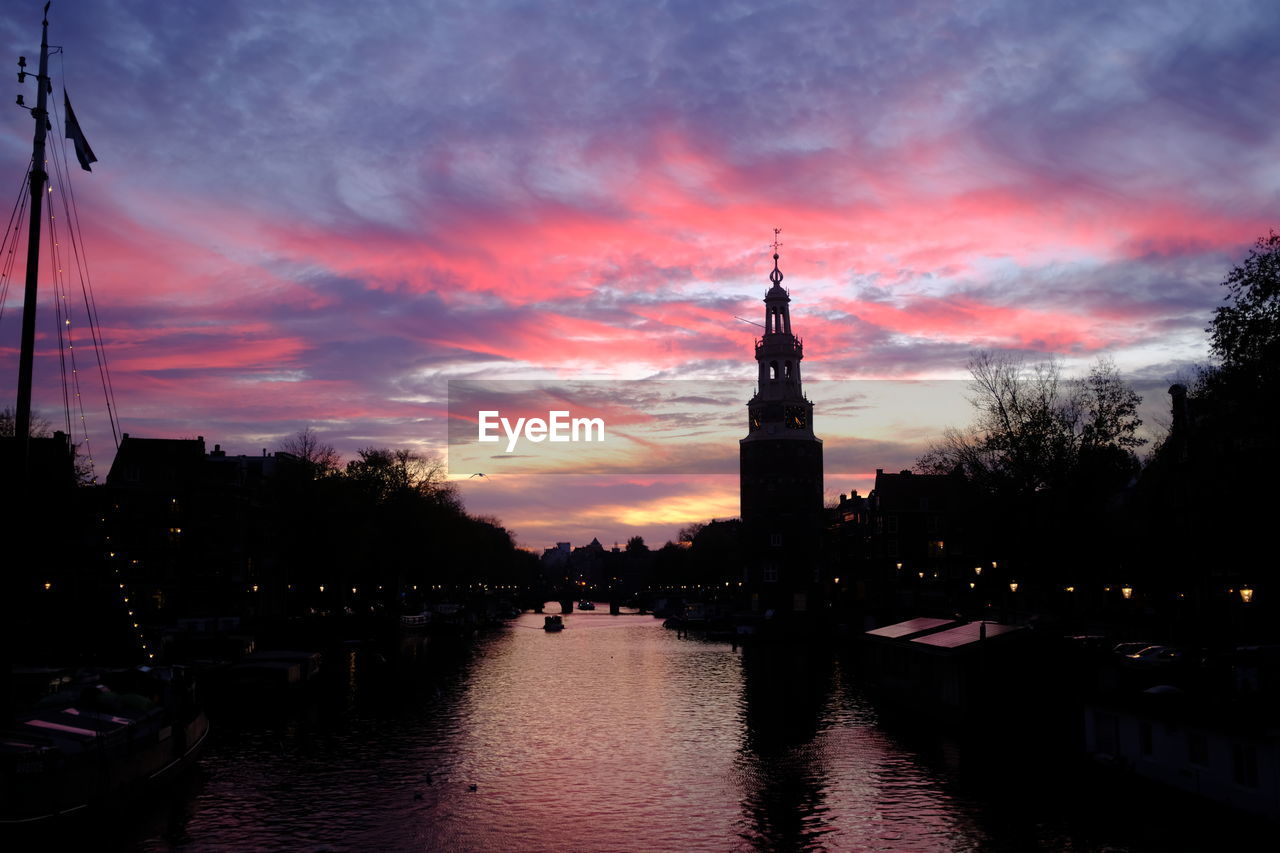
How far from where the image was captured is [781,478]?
134125mm

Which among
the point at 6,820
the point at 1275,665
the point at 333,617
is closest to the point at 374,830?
the point at 6,820

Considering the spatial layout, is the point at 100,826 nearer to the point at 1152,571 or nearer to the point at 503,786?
the point at 503,786

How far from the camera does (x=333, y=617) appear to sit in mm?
116750

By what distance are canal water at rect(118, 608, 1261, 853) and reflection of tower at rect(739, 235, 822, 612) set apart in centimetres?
6466

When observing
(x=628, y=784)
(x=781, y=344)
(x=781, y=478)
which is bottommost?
(x=628, y=784)

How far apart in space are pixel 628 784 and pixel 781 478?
96081 mm

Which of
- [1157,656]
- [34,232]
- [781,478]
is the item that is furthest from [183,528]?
[1157,656]

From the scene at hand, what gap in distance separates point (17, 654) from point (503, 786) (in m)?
35.7

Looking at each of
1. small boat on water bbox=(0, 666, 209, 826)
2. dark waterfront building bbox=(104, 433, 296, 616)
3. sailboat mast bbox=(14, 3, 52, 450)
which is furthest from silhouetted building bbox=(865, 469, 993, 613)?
sailboat mast bbox=(14, 3, 52, 450)

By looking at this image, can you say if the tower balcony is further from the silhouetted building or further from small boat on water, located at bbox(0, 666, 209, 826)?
small boat on water, located at bbox(0, 666, 209, 826)

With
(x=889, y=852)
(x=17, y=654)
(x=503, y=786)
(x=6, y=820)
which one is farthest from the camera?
(x=17, y=654)

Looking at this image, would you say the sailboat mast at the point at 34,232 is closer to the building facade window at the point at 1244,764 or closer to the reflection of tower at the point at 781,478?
the building facade window at the point at 1244,764

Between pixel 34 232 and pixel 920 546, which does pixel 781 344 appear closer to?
pixel 920 546

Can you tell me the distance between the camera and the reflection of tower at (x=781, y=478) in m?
132
